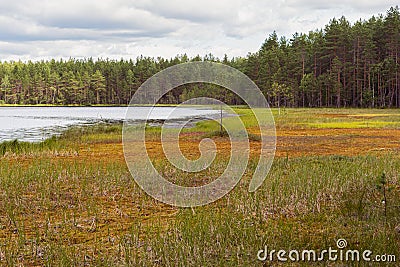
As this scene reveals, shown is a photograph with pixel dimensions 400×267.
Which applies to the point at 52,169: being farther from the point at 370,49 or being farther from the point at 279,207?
the point at 370,49

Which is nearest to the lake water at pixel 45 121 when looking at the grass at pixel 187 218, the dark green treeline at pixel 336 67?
the dark green treeline at pixel 336 67

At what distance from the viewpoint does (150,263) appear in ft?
19.5

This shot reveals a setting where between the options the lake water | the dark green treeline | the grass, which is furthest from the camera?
the dark green treeline

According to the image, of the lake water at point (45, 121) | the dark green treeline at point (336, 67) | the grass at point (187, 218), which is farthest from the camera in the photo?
the dark green treeline at point (336, 67)

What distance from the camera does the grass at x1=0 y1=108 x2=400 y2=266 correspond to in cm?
632

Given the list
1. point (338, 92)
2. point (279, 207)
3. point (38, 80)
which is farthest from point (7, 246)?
point (38, 80)

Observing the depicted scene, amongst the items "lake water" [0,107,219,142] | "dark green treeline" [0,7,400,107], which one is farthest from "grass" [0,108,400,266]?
"dark green treeline" [0,7,400,107]

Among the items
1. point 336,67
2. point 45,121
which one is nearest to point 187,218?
point 45,121

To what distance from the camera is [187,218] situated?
8156mm

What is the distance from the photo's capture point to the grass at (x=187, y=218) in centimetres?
632

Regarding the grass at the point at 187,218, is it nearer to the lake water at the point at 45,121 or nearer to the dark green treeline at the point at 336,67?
the lake water at the point at 45,121

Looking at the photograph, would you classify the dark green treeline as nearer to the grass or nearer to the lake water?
the lake water

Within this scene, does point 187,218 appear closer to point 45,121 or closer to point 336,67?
point 45,121

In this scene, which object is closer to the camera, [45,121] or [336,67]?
[45,121]
